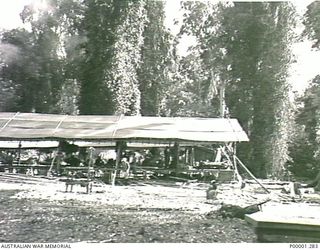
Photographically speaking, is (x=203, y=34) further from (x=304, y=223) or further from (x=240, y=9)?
(x=304, y=223)

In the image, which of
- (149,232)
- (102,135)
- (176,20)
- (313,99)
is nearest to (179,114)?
(176,20)

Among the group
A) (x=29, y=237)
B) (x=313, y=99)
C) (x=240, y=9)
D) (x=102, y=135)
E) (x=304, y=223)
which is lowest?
(x=29, y=237)

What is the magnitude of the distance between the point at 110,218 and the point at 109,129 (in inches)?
220

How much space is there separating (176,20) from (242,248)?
9362 millimetres

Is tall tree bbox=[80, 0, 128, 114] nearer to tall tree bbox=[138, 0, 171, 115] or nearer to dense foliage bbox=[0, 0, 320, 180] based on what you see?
Result: dense foliage bbox=[0, 0, 320, 180]

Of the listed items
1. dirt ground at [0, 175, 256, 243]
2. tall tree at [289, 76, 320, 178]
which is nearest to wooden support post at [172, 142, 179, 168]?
dirt ground at [0, 175, 256, 243]

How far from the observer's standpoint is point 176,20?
13289 millimetres

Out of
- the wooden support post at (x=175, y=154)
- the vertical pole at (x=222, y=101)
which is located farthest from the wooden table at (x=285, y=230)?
the vertical pole at (x=222, y=101)

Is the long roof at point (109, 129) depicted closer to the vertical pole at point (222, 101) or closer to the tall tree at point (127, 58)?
the vertical pole at point (222, 101)

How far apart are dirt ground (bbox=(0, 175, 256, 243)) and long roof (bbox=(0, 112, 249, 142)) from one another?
2022mm

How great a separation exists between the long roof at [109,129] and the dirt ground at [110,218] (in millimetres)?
2022

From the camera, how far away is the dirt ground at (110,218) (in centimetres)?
529

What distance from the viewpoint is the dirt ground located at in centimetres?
529

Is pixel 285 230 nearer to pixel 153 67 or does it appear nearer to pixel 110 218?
pixel 110 218
